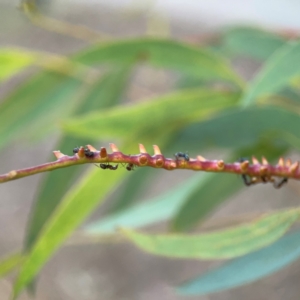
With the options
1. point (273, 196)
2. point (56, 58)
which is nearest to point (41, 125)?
point (56, 58)

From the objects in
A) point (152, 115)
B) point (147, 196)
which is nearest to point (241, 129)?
point (152, 115)

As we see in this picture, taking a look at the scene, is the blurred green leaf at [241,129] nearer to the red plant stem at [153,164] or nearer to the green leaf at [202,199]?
the green leaf at [202,199]

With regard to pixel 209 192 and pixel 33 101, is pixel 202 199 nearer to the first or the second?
pixel 209 192

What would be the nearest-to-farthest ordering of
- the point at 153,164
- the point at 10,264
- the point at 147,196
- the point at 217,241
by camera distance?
1. the point at 153,164
2. the point at 217,241
3. the point at 10,264
4. the point at 147,196

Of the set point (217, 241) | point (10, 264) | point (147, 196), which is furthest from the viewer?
point (147, 196)

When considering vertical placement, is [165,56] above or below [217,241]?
above

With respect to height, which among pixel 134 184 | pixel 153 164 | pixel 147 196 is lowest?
pixel 153 164
